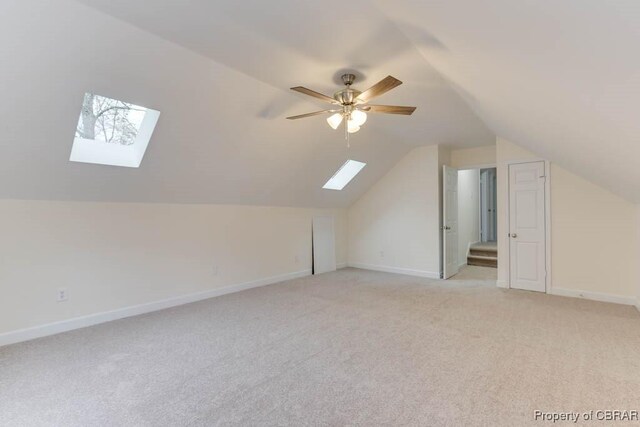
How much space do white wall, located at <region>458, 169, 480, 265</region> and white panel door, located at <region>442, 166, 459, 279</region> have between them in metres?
0.98

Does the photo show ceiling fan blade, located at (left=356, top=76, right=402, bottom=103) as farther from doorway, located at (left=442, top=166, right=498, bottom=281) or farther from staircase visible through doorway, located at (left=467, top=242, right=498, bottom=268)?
staircase visible through doorway, located at (left=467, top=242, right=498, bottom=268)

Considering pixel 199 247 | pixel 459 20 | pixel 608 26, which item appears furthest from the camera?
pixel 199 247

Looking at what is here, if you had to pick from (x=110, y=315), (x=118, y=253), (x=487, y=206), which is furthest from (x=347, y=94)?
(x=487, y=206)

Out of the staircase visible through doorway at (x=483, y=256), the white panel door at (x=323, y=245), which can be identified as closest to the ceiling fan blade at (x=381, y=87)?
the white panel door at (x=323, y=245)

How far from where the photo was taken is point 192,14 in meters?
2.00

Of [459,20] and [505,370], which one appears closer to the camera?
[459,20]

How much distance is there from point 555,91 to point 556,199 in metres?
3.29

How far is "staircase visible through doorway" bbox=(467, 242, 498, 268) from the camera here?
258 inches

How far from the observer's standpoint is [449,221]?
551cm

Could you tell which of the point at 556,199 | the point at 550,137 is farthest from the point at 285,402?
the point at 556,199

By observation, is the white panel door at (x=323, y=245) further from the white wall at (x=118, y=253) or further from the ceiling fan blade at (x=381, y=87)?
the ceiling fan blade at (x=381, y=87)

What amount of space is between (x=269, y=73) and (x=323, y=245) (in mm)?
3917

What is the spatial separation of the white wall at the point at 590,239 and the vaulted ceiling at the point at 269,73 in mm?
713

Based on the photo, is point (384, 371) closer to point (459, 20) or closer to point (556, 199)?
point (459, 20)
